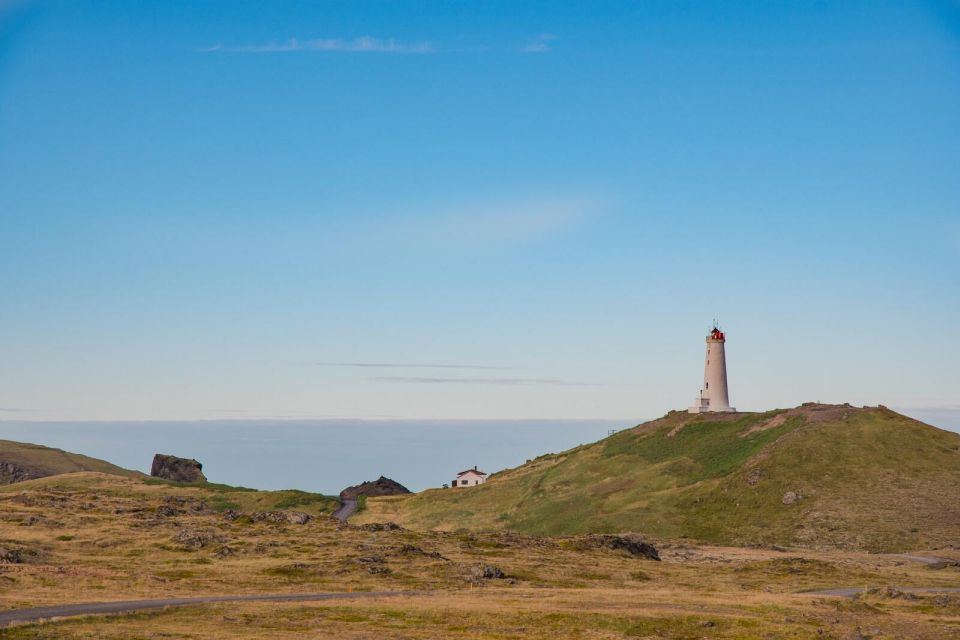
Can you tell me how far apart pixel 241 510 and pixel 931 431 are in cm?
12722

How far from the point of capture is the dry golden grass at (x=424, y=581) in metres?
62.1

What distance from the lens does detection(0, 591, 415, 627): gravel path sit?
58.5m

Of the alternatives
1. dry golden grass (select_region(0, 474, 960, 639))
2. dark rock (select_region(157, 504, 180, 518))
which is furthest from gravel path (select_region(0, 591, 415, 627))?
dark rock (select_region(157, 504, 180, 518))

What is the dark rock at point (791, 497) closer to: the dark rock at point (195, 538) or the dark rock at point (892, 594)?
the dark rock at point (892, 594)

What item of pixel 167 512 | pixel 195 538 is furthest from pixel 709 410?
pixel 195 538

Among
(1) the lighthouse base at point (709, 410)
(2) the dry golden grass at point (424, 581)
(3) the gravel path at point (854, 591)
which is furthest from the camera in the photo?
(1) the lighthouse base at point (709, 410)

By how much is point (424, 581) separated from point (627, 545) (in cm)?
4106

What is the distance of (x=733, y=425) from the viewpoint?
18000 centimetres

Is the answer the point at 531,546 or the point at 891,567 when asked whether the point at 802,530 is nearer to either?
the point at 891,567

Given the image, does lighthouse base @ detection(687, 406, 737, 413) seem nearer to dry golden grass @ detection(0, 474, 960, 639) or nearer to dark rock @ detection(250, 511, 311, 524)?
dry golden grass @ detection(0, 474, 960, 639)

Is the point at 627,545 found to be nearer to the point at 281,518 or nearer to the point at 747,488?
the point at 747,488

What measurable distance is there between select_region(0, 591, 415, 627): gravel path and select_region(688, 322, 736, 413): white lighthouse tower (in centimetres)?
12321

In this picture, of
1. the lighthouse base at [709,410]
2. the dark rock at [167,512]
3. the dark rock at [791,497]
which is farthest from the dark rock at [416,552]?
the lighthouse base at [709,410]

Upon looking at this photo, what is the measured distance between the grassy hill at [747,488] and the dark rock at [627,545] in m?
15.9
